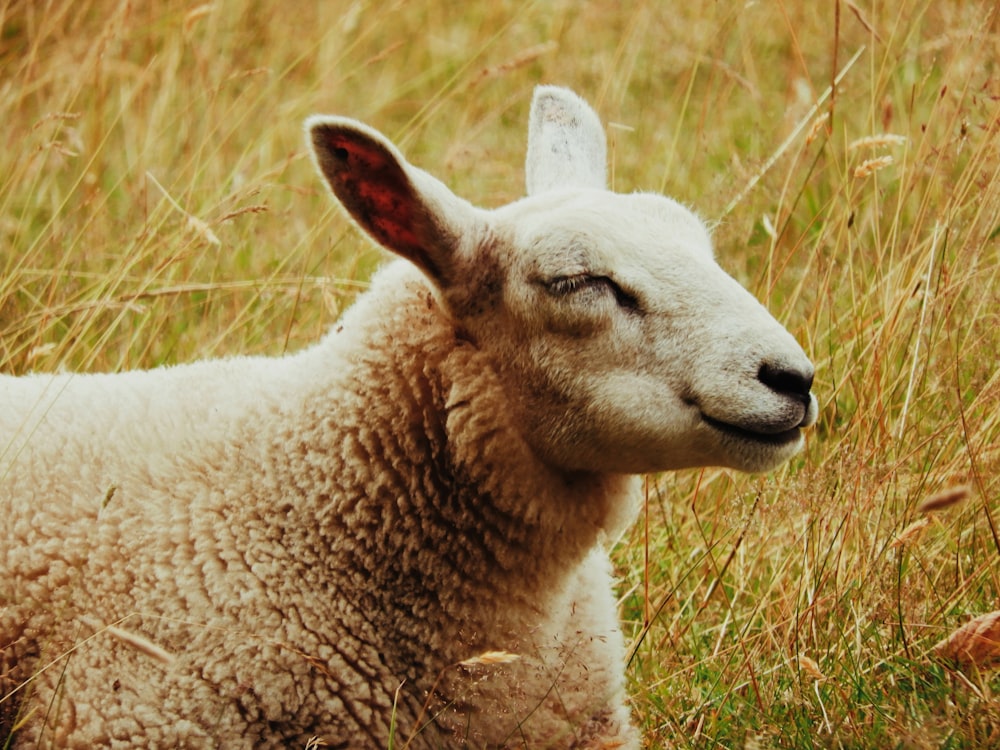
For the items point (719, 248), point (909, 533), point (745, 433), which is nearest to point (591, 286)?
point (745, 433)

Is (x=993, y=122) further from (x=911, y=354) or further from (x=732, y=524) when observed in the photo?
(x=732, y=524)

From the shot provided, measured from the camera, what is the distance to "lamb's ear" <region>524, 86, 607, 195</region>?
346cm

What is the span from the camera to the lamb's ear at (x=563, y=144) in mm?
3457

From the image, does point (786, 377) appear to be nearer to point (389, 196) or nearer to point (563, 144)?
point (389, 196)

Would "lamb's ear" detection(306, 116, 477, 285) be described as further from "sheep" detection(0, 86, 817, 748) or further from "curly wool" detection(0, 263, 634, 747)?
"curly wool" detection(0, 263, 634, 747)

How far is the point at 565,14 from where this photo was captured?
704 cm

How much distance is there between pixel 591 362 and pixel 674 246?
32 centimetres

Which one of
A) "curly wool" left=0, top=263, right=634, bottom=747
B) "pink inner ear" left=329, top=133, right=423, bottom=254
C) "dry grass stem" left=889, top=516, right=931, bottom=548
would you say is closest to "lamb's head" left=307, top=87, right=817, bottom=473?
"pink inner ear" left=329, top=133, right=423, bottom=254

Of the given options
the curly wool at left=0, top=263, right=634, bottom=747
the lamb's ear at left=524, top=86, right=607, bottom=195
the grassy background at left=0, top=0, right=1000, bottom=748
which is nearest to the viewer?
the curly wool at left=0, top=263, right=634, bottom=747

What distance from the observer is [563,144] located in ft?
11.6

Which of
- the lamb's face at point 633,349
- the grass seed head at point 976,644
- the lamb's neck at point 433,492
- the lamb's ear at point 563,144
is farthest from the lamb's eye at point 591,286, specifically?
the grass seed head at point 976,644

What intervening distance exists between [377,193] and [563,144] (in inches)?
32.9

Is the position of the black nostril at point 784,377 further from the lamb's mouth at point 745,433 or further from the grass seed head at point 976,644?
the grass seed head at point 976,644

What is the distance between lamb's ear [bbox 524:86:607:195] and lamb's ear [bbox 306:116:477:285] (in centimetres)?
56
